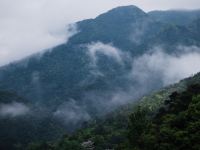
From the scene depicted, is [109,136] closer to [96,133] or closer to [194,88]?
[96,133]

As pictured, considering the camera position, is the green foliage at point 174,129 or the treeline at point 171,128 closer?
the green foliage at point 174,129

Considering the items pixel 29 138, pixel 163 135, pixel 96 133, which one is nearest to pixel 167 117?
pixel 163 135

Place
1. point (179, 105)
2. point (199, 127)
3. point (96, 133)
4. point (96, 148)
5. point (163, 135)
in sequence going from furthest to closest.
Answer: point (96, 133)
point (96, 148)
point (179, 105)
point (163, 135)
point (199, 127)

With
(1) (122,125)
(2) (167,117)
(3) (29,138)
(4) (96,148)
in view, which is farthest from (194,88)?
(3) (29,138)

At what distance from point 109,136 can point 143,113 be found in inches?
2544

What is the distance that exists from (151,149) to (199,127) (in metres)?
6.44

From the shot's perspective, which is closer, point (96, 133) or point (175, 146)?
point (175, 146)

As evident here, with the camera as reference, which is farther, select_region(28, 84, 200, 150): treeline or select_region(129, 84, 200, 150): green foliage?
select_region(28, 84, 200, 150): treeline

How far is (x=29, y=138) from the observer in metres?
199

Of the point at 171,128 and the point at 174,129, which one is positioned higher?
the point at 171,128

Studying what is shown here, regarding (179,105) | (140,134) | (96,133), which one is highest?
(96,133)

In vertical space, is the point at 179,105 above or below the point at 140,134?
above

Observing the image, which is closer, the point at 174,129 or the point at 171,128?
the point at 174,129

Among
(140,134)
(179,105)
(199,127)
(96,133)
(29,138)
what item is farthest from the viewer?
(29,138)
